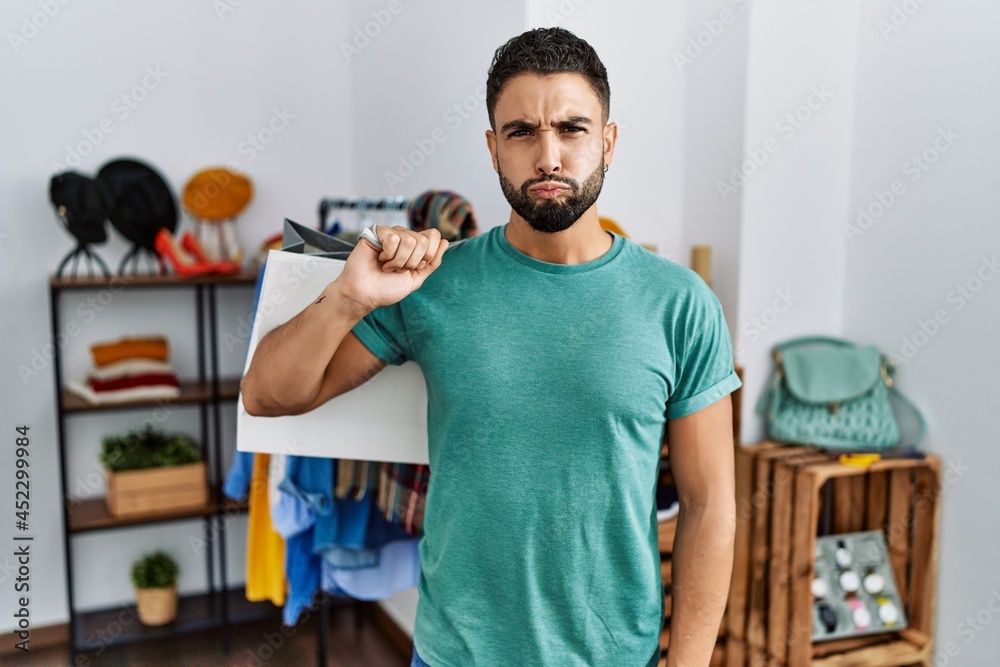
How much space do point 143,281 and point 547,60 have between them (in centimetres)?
210

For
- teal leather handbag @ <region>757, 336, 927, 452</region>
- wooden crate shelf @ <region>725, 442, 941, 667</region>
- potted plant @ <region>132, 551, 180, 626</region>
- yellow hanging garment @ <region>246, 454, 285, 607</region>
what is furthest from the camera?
potted plant @ <region>132, 551, 180, 626</region>

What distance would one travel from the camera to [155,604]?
10.00 feet

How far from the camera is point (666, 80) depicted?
243cm

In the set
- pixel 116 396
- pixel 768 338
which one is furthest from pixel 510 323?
pixel 116 396

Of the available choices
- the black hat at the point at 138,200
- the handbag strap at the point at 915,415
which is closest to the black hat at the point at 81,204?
the black hat at the point at 138,200

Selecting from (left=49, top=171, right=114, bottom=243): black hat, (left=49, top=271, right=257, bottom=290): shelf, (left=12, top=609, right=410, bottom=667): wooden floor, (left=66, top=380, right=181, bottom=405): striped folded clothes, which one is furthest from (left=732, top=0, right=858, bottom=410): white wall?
(left=49, top=171, right=114, bottom=243): black hat

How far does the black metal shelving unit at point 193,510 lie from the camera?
2.79m

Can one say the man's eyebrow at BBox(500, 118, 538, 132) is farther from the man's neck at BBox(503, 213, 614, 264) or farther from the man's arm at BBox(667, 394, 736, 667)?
the man's arm at BBox(667, 394, 736, 667)

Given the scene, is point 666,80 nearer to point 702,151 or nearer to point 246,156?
point 702,151

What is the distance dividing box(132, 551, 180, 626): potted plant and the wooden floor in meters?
0.09

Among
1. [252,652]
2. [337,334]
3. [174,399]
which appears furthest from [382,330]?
[252,652]

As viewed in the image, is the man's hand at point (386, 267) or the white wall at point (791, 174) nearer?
the man's hand at point (386, 267)

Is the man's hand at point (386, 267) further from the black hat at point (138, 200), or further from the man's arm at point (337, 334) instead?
the black hat at point (138, 200)

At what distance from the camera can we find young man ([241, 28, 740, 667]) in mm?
1199
